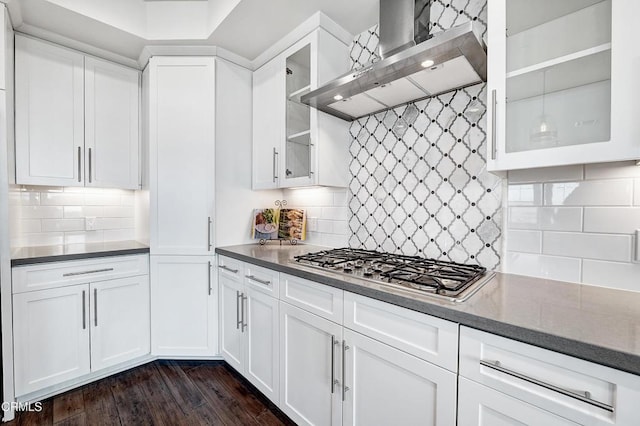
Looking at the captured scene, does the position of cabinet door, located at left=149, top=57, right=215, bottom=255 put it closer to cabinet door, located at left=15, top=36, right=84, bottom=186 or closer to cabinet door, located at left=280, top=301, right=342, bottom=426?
cabinet door, located at left=15, top=36, right=84, bottom=186

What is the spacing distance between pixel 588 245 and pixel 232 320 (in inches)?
80.0

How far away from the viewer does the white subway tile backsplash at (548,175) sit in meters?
1.23

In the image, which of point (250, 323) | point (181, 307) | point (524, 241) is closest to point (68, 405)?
point (181, 307)

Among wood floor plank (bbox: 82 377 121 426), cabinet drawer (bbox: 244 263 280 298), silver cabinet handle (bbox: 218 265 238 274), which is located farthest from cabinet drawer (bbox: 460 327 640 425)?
wood floor plank (bbox: 82 377 121 426)

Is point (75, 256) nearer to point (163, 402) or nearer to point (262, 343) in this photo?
point (163, 402)

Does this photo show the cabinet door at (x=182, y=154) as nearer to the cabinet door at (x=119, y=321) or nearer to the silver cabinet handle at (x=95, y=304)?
the cabinet door at (x=119, y=321)

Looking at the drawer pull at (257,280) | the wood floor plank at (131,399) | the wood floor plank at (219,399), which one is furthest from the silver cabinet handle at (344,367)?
the wood floor plank at (131,399)

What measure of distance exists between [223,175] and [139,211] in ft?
3.12

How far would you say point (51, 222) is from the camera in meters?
2.30

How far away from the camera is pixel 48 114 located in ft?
6.76

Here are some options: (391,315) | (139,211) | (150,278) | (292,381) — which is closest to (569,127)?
(391,315)

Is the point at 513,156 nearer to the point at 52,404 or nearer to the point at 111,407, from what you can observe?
the point at 111,407

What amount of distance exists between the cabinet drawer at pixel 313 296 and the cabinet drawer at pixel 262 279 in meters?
0.06

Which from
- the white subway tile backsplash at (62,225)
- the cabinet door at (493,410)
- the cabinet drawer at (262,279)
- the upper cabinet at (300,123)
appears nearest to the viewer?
the cabinet door at (493,410)
